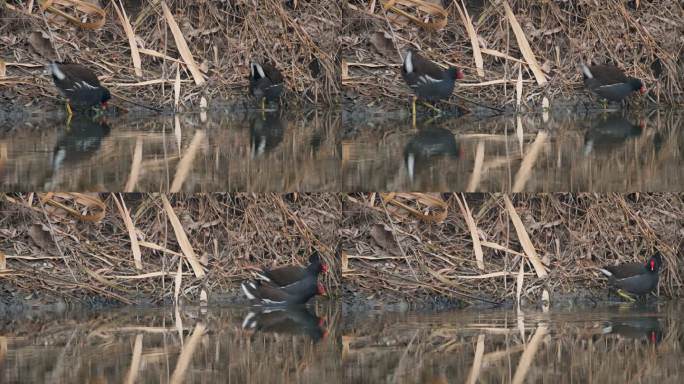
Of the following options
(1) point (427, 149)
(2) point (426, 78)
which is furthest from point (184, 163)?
(2) point (426, 78)

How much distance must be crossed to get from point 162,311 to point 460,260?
2126 millimetres

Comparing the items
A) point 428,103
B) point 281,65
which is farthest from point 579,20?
point 281,65

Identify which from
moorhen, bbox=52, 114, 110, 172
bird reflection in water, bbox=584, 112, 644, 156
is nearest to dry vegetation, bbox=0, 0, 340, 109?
moorhen, bbox=52, 114, 110, 172

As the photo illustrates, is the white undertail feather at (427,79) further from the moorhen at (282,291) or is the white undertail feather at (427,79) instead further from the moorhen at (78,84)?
the moorhen at (282,291)

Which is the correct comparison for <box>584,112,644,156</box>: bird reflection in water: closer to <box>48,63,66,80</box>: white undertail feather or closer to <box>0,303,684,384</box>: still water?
<box>0,303,684,384</box>: still water

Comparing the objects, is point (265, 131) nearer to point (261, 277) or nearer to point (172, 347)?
point (261, 277)

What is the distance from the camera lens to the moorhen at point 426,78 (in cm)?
1230

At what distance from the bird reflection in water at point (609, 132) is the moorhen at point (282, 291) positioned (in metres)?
2.87

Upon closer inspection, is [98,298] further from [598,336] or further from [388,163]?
[598,336]

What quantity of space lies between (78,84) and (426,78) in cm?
356

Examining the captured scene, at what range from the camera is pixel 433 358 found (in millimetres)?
6766

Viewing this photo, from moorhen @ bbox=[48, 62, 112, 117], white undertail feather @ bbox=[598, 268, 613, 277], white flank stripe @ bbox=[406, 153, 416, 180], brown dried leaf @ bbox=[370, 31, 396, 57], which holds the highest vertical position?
brown dried leaf @ bbox=[370, 31, 396, 57]

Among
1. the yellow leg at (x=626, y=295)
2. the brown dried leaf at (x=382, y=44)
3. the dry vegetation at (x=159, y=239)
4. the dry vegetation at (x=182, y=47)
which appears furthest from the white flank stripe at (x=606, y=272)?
the dry vegetation at (x=182, y=47)

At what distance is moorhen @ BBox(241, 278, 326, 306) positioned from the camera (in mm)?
8305
